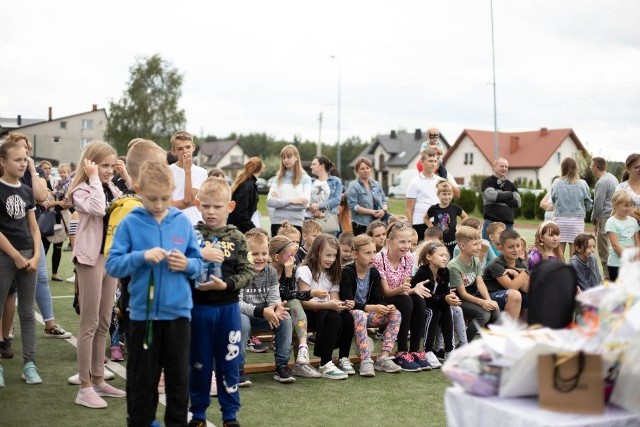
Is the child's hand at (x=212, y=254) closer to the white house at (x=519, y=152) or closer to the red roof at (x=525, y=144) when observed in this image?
the white house at (x=519, y=152)

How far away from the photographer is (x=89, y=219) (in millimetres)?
5590

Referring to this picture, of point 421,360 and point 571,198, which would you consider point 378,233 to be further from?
point 571,198

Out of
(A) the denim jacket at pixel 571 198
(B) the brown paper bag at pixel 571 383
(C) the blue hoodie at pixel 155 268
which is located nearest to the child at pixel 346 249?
(C) the blue hoodie at pixel 155 268

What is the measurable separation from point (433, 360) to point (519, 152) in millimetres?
73583

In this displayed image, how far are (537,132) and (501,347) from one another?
78.0 metres

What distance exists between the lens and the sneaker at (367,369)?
22.4 ft

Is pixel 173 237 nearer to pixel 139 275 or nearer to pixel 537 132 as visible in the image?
pixel 139 275

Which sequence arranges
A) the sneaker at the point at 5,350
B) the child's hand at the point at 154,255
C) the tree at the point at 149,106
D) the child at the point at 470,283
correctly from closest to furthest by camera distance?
the child's hand at the point at 154,255
the sneaker at the point at 5,350
the child at the point at 470,283
the tree at the point at 149,106

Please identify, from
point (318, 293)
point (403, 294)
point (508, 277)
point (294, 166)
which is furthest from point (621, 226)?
point (318, 293)

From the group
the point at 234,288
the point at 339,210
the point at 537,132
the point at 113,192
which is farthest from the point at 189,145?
the point at 537,132

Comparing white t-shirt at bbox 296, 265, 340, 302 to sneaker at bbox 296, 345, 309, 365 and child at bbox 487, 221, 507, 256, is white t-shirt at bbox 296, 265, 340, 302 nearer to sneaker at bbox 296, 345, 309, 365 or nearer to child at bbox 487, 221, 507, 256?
sneaker at bbox 296, 345, 309, 365

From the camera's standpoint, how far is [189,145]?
655 centimetres

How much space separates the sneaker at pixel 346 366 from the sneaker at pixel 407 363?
0.48 metres

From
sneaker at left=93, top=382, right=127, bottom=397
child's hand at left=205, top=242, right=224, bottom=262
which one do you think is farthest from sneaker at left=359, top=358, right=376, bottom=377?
child's hand at left=205, top=242, right=224, bottom=262
